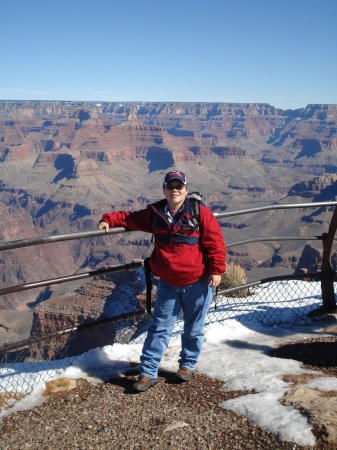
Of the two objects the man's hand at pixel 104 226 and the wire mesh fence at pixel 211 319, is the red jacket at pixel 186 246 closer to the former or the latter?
the man's hand at pixel 104 226

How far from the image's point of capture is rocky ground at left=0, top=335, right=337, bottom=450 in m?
3.18

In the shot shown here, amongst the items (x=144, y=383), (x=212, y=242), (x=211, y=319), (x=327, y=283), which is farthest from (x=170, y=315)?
(x=327, y=283)

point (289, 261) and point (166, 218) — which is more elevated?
point (166, 218)

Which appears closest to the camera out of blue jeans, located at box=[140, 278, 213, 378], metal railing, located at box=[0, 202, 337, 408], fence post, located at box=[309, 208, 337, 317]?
blue jeans, located at box=[140, 278, 213, 378]

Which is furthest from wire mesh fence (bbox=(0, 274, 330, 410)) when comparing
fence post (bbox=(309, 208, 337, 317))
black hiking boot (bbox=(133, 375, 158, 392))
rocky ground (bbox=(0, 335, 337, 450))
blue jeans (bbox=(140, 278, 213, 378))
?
black hiking boot (bbox=(133, 375, 158, 392))

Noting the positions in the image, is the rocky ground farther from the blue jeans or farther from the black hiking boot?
the blue jeans

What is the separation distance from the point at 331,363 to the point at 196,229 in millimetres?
1929

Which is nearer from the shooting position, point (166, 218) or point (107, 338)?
point (166, 218)

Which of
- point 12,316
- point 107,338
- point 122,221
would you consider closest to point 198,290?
point 122,221

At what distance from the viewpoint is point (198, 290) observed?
13.5ft

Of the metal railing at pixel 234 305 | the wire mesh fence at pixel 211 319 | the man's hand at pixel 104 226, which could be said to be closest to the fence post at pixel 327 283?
the metal railing at pixel 234 305

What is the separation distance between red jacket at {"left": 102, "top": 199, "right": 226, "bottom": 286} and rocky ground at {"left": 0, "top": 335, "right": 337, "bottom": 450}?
99 cm

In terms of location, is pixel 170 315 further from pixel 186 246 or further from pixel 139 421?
pixel 139 421

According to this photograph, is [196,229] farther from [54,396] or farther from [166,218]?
[54,396]
